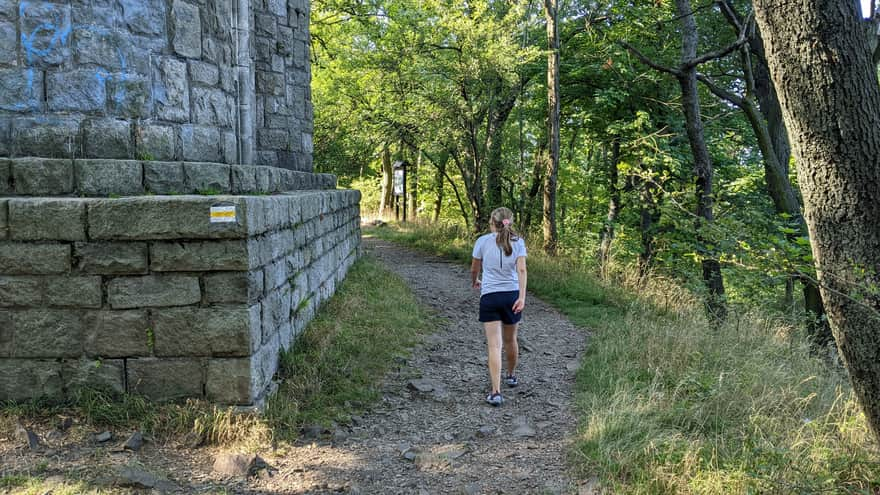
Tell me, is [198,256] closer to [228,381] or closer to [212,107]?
[228,381]

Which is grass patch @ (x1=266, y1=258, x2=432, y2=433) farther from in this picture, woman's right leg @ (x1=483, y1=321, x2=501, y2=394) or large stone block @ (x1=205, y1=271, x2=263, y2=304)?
woman's right leg @ (x1=483, y1=321, x2=501, y2=394)

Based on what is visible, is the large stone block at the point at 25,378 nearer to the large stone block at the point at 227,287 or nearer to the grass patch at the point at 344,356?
the large stone block at the point at 227,287

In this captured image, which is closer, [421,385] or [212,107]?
[212,107]

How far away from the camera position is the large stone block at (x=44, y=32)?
15.1 feet

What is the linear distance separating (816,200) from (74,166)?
483cm

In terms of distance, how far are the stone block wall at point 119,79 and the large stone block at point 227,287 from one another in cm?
137

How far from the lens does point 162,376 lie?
446 centimetres

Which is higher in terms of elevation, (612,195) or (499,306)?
(612,195)

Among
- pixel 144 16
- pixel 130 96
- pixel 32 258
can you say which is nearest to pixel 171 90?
pixel 130 96

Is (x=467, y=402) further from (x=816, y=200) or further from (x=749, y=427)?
(x=816, y=200)

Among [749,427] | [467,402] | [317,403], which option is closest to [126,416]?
[317,403]

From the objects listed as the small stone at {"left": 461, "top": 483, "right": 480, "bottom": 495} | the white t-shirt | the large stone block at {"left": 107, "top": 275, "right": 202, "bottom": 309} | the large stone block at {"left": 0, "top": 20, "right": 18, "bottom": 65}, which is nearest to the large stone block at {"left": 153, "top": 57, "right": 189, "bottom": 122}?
the large stone block at {"left": 0, "top": 20, "right": 18, "bottom": 65}

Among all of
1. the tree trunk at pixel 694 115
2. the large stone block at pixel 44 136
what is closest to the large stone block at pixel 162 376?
the large stone block at pixel 44 136

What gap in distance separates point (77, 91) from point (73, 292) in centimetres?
157
